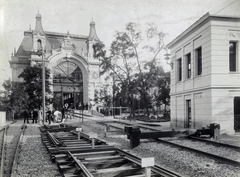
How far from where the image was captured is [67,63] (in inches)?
1526

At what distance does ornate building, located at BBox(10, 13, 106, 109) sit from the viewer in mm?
35812

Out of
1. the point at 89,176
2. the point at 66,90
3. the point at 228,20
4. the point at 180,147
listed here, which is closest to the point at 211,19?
the point at 228,20

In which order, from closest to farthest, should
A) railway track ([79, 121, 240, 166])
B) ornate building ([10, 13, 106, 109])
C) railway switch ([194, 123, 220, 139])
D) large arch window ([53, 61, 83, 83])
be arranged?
railway track ([79, 121, 240, 166]) < railway switch ([194, 123, 220, 139]) < ornate building ([10, 13, 106, 109]) < large arch window ([53, 61, 83, 83])

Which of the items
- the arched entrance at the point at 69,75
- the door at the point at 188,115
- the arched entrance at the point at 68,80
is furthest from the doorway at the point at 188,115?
the arched entrance at the point at 68,80

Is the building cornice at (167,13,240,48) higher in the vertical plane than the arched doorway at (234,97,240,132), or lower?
higher

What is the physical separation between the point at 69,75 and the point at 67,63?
2201mm

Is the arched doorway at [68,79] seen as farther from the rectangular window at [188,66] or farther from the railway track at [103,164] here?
the railway track at [103,164]

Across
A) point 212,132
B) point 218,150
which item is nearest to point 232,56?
point 212,132

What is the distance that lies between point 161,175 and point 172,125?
1353 centimetres

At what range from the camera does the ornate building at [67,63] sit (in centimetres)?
3581

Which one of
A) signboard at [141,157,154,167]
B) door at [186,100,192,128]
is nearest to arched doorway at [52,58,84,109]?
door at [186,100,192,128]

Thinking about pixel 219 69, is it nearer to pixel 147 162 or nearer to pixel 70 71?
pixel 147 162

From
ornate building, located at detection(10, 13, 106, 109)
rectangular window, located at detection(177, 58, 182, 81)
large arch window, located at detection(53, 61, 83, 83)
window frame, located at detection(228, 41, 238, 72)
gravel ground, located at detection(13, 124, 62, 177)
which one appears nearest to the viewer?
gravel ground, located at detection(13, 124, 62, 177)

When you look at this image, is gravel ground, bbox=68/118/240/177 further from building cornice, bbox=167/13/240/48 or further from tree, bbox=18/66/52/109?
tree, bbox=18/66/52/109
